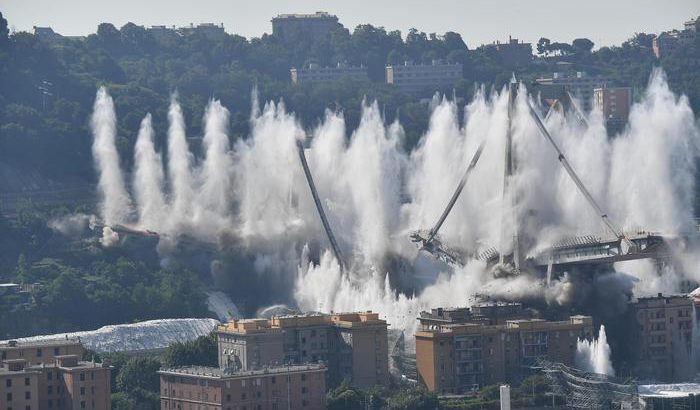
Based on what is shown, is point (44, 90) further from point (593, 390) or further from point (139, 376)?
point (593, 390)

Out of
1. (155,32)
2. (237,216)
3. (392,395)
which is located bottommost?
(392,395)

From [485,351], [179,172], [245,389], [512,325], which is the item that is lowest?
[245,389]

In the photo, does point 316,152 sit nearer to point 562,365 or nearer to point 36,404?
point 562,365

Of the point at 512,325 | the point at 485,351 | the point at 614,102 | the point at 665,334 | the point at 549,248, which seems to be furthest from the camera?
the point at 614,102

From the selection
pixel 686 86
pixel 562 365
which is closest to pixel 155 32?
pixel 686 86

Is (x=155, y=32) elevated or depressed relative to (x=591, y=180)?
elevated

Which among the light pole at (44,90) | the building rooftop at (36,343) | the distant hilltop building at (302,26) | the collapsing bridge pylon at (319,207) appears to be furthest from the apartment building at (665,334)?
the distant hilltop building at (302,26)

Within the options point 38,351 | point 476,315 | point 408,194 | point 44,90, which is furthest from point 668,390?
point 44,90

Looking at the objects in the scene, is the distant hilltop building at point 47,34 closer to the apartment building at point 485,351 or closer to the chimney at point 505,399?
the apartment building at point 485,351
